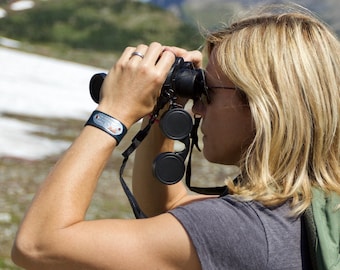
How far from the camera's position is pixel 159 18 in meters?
83.1

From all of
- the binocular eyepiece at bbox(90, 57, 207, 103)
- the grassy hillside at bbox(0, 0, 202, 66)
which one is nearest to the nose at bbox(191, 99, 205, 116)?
the binocular eyepiece at bbox(90, 57, 207, 103)

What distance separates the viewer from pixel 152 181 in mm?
3799

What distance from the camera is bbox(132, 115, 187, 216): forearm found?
3795 millimetres

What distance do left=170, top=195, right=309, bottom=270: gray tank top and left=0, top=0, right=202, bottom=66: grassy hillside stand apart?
6137 cm

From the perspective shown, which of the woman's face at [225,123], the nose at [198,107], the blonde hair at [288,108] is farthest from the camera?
the nose at [198,107]

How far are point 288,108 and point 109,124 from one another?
70cm

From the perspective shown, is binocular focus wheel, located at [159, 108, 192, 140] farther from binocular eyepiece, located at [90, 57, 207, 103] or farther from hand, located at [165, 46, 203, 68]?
hand, located at [165, 46, 203, 68]

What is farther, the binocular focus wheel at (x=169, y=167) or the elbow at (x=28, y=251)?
the binocular focus wheel at (x=169, y=167)

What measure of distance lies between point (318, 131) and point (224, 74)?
47cm

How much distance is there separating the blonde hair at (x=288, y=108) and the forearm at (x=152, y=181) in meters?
0.86

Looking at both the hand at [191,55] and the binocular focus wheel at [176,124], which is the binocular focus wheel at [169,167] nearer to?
the binocular focus wheel at [176,124]

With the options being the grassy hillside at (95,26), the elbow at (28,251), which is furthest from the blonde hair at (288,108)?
the grassy hillside at (95,26)

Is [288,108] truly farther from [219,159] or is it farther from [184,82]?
[184,82]

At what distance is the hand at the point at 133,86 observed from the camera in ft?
9.73
